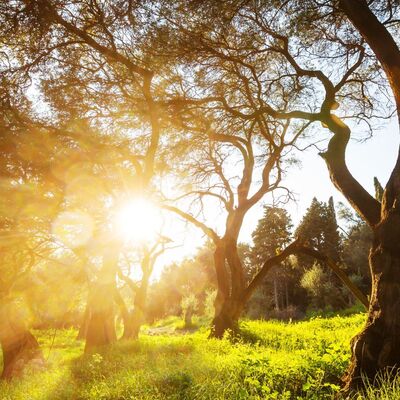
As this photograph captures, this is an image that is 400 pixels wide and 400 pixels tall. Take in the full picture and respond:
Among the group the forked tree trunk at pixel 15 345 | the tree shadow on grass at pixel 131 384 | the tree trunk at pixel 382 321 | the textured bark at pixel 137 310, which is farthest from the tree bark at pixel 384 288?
the forked tree trunk at pixel 15 345

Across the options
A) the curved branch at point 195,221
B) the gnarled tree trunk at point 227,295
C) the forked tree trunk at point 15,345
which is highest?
the curved branch at point 195,221

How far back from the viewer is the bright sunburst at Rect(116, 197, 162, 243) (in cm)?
1237

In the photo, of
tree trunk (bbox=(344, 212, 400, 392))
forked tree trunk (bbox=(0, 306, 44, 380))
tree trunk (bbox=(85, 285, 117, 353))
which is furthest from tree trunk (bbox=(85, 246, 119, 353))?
tree trunk (bbox=(344, 212, 400, 392))

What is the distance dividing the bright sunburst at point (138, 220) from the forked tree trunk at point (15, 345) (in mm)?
5795

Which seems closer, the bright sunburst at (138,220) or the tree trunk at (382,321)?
the tree trunk at (382,321)

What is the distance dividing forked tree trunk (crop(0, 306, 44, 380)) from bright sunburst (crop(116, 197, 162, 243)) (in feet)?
19.0

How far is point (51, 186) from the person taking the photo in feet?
35.0

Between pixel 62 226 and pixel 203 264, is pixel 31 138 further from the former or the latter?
pixel 203 264

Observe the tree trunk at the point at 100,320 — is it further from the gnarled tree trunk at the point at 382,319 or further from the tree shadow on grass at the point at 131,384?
the gnarled tree trunk at the point at 382,319

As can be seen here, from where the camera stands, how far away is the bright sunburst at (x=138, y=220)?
40.6 feet

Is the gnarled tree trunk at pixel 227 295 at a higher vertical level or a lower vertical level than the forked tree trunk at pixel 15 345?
higher

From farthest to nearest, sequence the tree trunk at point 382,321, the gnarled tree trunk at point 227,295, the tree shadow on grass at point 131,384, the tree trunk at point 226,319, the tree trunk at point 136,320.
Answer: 1. the tree trunk at point 136,320
2. the gnarled tree trunk at point 227,295
3. the tree trunk at point 226,319
4. the tree shadow on grass at point 131,384
5. the tree trunk at point 382,321

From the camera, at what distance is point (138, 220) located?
15.5 meters

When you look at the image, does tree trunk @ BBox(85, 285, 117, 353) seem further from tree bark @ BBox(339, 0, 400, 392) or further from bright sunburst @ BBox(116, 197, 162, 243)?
tree bark @ BBox(339, 0, 400, 392)
